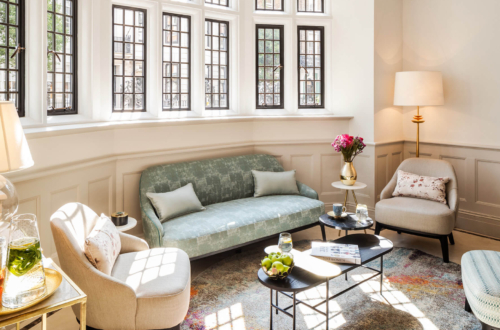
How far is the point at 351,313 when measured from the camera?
9.77 ft

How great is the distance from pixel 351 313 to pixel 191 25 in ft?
11.9

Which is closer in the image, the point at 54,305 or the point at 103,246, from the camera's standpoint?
the point at 54,305

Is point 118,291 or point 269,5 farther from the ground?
point 269,5

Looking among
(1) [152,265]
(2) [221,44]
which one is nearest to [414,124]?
(2) [221,44]

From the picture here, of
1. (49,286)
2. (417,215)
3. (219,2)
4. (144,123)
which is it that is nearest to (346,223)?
(417,215)

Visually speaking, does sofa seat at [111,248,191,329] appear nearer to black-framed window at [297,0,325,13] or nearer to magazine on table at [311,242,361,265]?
Result: magazine on table at [311,242,361,265]

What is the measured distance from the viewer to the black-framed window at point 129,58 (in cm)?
436

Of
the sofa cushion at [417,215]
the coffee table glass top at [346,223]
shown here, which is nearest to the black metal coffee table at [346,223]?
the coffee table glass top at [346,223]

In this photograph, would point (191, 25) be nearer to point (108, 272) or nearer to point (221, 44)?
point (221, 44)

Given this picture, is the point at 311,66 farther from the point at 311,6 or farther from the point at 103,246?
the point at 103,246

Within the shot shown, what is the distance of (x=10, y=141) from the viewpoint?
73.3 inches

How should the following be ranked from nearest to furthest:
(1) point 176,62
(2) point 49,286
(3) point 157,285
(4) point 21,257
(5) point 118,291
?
(4) point 21,257 < (2) point 49,286 < (5) point 118,291 < (3) point 157,285 < (1) point 176,62

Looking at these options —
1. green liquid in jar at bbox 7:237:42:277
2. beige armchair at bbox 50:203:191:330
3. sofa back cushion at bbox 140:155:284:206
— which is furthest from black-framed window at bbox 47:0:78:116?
green liquid in jar at bbox 7:237:42:277

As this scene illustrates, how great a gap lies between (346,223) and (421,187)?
127 centimetres
